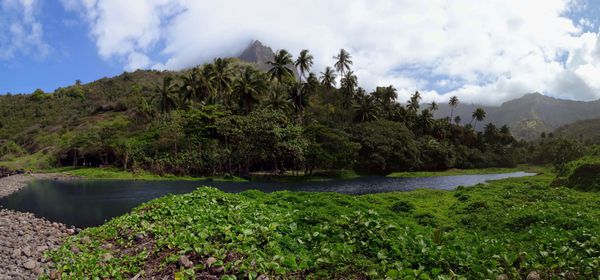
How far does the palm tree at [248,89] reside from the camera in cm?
8450

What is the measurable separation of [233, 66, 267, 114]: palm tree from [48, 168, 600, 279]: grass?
221 feet

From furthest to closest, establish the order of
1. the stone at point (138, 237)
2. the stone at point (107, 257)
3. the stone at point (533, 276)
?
the stone at point (138, 237) < the stone at point (107, 257) < the stone at point (533, 276)

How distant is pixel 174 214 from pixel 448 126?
418 feet

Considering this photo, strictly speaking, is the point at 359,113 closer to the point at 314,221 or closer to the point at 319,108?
the point at 319,108

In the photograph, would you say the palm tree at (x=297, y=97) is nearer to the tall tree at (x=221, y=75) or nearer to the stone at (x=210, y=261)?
the tall tree at (x=221, y=75)

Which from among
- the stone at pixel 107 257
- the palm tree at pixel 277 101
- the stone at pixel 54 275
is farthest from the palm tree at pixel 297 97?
the stone at pixel 54 275

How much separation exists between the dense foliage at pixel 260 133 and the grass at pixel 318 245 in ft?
183

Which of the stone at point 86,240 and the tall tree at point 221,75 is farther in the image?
the tall tree at point 221,75

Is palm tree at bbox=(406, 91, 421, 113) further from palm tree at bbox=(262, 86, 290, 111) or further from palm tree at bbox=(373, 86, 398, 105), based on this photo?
palm tree at bbox=(262, 86, 290, 111)

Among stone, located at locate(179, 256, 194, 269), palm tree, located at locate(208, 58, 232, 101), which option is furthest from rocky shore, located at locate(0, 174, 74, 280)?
palm tree, located at locate(208, 58, 232, 101)

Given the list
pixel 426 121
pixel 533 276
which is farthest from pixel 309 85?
pixel 533 276

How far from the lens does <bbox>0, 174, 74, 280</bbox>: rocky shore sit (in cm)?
1388

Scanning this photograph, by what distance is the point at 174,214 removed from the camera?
16.6m

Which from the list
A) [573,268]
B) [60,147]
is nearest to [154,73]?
[60,147]
